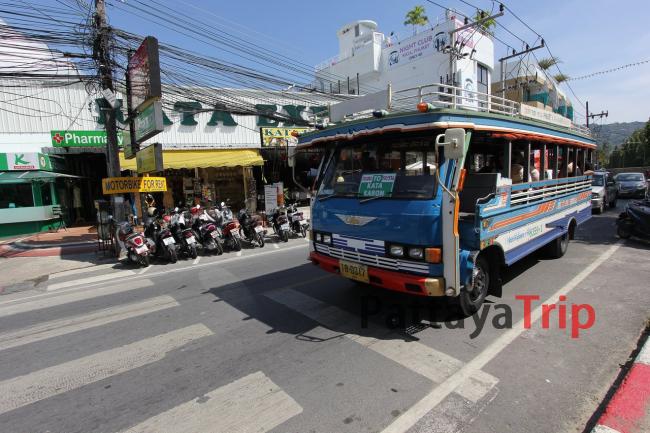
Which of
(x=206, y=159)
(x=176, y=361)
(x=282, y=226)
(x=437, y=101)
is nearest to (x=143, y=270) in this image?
(x=282, y=226)

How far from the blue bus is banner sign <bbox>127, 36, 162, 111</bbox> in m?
4.85

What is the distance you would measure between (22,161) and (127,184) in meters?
7.29

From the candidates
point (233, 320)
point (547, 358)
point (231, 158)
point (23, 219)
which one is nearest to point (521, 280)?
point (547, 358)

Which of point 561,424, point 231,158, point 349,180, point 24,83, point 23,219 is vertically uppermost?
point 24,83

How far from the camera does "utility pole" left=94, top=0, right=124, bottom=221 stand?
9641mm

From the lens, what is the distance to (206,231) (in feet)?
30.6

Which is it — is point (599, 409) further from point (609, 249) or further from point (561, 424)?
point (609, 249)

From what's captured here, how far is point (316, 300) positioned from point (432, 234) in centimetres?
228

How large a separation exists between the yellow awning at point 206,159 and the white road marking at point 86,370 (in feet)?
38.2

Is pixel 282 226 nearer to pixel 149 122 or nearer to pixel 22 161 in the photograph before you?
pixel 149 122

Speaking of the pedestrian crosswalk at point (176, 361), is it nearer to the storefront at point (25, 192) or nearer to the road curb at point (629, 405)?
the road curb at point (629, 405)

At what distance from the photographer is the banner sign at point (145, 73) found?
332 inches

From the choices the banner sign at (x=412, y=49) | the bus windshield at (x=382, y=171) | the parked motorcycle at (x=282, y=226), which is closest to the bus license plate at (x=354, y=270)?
the bus windshield at (x=382, y=171)

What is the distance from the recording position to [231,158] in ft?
53.8
